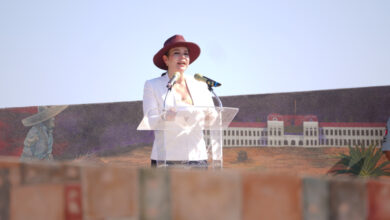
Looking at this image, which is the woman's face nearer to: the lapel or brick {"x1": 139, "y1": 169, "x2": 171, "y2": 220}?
the lapel

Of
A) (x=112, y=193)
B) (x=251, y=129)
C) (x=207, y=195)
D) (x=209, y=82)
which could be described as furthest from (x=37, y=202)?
(x=251, y=129)

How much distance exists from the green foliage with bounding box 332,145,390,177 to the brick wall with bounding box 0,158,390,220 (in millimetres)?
6322

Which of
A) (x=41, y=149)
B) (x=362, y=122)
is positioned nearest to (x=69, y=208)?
(x=362, y=122)

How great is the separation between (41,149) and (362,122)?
722 cm

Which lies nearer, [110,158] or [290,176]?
[290,176]

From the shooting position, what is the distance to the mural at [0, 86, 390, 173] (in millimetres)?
6738

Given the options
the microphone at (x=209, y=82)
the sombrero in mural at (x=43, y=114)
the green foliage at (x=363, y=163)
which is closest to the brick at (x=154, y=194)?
the microphone at (x=209, y=82)

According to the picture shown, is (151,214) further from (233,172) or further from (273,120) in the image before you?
(273,120)

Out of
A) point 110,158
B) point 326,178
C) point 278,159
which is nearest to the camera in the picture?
point 326,178

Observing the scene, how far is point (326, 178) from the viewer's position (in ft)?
1.42

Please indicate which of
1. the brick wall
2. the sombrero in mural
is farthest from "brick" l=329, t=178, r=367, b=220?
the sombrero in mural

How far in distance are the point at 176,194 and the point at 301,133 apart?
22.8 ft

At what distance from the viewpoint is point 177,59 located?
3.67m

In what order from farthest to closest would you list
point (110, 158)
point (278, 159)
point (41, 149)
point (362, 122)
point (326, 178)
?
1. point (41, 149)
2. point (110, 158)
3. point (278, 159)
4. point (362, 122)
5. point (326, 178)
